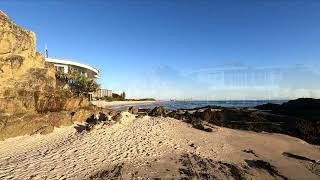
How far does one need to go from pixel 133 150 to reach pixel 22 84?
10.0 meters

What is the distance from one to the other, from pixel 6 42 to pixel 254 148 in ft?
58.1

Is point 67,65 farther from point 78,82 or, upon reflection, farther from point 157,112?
point 157,112

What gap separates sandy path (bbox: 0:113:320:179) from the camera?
41.5 feet

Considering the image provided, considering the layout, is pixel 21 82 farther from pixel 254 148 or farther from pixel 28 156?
pixel 254 148

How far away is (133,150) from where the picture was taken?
15656 mm

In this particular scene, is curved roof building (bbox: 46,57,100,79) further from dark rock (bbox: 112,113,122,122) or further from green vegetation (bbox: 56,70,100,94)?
dark rock (bbox: 112,113,122,122)

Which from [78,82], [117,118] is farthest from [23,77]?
[78,82]

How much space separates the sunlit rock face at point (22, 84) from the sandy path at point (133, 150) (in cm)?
163

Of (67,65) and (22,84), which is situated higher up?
(67,65)

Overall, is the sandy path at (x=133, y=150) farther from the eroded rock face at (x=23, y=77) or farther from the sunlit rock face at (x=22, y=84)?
the eroded rock face at (x=23, y=77)

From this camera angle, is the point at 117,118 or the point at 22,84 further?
the point at 117,118

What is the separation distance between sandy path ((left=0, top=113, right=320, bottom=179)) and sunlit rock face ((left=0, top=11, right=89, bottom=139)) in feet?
5.34

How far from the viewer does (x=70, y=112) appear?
71.8 ft

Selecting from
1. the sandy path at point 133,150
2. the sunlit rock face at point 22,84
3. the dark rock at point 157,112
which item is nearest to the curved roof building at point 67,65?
the dark rock at point 157,112
